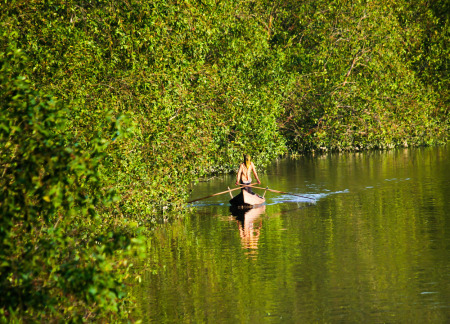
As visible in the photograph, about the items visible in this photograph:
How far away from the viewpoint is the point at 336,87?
51.0 meters

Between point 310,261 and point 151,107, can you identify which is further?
point 151,107

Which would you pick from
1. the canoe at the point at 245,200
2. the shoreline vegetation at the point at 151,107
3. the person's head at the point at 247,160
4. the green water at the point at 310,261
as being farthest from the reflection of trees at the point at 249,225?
the shoreline vegetation at the point at 151,107

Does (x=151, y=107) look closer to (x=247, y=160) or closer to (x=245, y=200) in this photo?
(x=245, y=200)

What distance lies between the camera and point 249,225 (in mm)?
24797

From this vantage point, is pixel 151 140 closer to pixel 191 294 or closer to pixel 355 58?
pixel 191 294

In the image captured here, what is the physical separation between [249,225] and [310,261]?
7.07 metres

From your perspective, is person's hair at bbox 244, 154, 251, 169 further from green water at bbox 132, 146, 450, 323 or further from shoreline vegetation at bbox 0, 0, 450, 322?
green water at bbox 132, 146, 450, 323

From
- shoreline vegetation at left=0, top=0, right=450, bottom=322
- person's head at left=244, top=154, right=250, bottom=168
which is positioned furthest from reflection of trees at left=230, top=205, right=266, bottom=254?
shoreline vegetation at left=0, top=0, right=450, bottom=322

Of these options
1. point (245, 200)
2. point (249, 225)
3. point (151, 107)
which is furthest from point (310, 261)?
point (245, 200)

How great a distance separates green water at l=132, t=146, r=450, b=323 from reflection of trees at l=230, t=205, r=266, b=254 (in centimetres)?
4

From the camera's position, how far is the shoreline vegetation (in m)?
9.30

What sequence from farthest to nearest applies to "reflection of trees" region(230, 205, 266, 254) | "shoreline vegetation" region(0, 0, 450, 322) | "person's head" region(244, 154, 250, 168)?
"person's head" region(244, 154, 250, 168), "reflection of trees" region(230, 205, 266, 254), "shoreline vegetation" region(0, 0, 450, 322)

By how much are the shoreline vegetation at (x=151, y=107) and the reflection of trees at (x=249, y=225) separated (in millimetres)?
2170

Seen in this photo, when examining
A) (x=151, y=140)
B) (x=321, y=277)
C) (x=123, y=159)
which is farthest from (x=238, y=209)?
(x=321, y=277)
